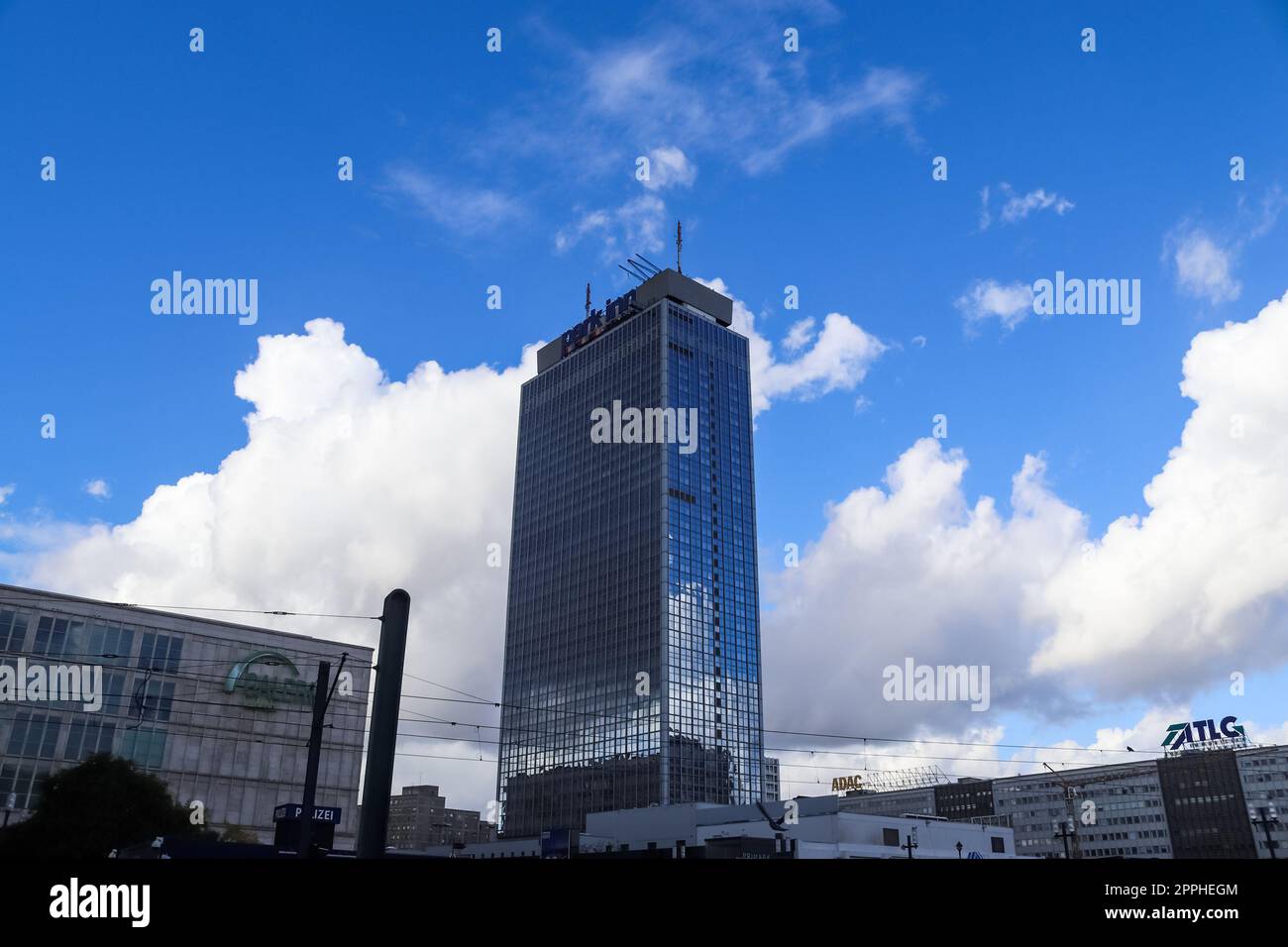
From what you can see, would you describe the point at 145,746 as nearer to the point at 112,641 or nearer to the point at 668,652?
the point at 112,641

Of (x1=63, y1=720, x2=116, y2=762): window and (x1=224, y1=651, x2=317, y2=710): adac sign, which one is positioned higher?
(x1=224, y1=651, x2=317, y2=710): adac sign

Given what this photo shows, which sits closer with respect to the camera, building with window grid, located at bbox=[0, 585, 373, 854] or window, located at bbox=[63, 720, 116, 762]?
building with window grid, located at bbox=[0, 585, 373, 854]

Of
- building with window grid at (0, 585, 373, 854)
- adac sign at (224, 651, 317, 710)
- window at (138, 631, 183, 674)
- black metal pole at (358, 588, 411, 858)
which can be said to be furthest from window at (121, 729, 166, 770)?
black metal pole at (358, 588, 411, 858)

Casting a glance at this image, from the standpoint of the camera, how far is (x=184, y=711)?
283ft

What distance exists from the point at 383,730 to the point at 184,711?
250 feet

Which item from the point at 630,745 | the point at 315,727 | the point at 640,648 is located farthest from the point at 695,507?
the point at 315,727

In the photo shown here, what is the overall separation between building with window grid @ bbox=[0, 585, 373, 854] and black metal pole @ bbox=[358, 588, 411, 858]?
2540 inches

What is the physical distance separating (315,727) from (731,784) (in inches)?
6308

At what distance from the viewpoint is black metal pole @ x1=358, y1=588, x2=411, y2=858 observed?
67.8 feet

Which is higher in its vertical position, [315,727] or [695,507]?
[695,507]

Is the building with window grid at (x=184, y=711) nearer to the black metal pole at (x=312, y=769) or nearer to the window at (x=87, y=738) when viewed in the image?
the window at (x=87, y=738)

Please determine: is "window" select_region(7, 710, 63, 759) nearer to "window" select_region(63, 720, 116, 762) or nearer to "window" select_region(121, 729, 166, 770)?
"window" select_region(63, 720, 116, 762)
